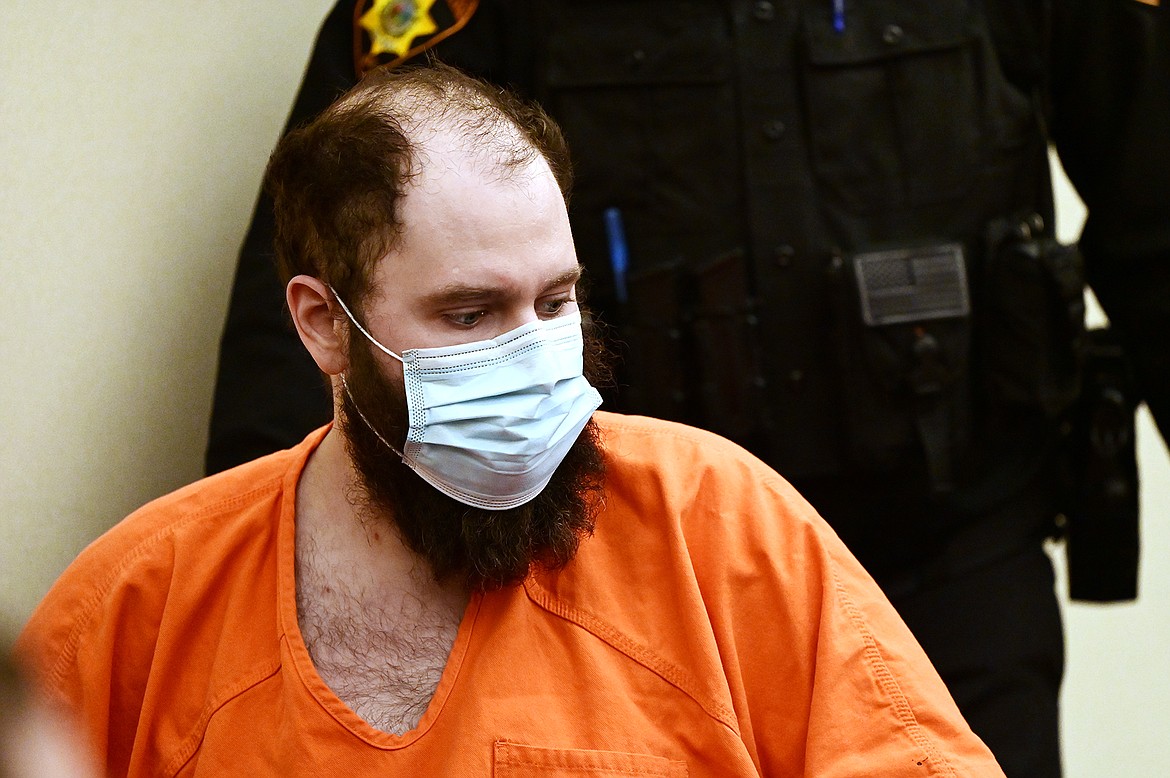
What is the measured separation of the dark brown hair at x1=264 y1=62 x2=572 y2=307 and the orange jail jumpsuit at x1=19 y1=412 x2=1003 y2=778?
0.36m

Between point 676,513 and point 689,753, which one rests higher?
point 676,513

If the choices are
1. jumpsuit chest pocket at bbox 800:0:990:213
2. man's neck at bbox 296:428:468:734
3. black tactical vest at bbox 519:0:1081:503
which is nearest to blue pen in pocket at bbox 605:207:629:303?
black tactical vest at bbox 519:0:1081:503

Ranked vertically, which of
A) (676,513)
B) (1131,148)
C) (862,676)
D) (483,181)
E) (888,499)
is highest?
(483,181)

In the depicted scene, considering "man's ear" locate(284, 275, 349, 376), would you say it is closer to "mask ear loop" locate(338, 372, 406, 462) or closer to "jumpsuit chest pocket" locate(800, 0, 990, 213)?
"mask ear loop" locate(338, 372, 406, 462)

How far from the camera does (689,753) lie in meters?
2.00

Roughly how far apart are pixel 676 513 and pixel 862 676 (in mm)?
331

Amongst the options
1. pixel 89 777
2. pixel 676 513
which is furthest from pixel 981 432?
pixel 89 777

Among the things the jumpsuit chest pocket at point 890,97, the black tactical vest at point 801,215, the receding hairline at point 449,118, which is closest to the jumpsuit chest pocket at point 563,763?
the receding hairline at point 449,118

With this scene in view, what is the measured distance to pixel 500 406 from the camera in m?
2.06

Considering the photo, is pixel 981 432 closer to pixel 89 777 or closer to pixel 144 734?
pixel 144 734

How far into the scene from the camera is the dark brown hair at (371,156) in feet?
6.75

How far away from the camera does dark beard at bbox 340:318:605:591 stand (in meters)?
2.08

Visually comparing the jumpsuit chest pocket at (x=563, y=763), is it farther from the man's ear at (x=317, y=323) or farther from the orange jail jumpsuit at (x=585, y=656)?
the man's ear at (x=317, y=323)

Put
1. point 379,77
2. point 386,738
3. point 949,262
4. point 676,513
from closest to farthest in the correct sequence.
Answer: point 386,738, point 676,513, point 379,77, point 949,262
